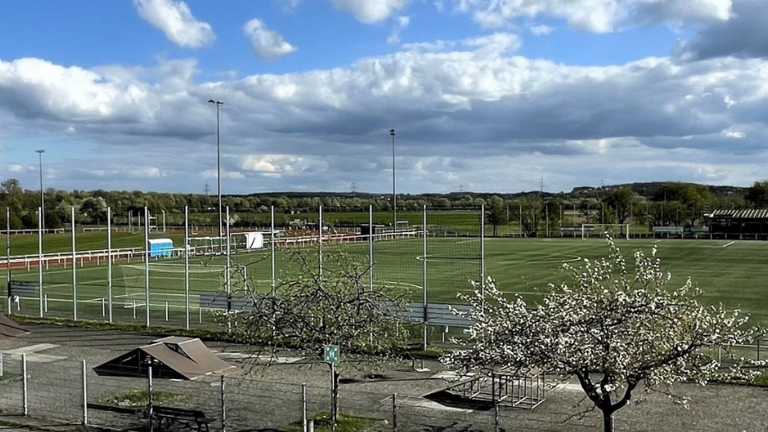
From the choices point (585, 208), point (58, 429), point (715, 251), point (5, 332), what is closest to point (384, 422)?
point (58, 429)

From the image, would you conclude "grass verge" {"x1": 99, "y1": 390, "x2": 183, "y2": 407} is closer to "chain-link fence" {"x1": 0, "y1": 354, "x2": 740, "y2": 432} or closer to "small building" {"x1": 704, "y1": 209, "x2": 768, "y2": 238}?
"chain-link fence" {"x1": 0, "y1": 354, "x2": 740, "y2": 432}

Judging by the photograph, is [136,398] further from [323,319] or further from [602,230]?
[602,230]

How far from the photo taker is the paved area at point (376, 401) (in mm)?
17344

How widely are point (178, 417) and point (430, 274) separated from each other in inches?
1379

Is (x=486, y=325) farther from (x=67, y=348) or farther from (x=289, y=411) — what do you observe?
(x=67, y=348)

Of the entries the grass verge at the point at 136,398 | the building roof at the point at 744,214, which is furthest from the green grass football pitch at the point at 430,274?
the building roof at the point at 744,214

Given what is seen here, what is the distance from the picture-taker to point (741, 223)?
102 m

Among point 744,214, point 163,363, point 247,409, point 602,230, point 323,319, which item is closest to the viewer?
point 323,319

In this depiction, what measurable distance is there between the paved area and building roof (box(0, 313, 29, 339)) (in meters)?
4.93

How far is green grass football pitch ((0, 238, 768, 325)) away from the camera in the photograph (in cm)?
3719

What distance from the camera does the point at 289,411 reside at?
18312mm

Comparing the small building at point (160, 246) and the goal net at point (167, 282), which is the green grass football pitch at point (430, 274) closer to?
the goal net at point (167, 282)

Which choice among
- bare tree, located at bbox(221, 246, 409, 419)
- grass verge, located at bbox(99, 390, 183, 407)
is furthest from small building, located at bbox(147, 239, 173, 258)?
bare tree, located at bbox(221, 246, 409, 419)

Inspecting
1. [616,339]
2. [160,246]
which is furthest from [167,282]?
[616,339]
